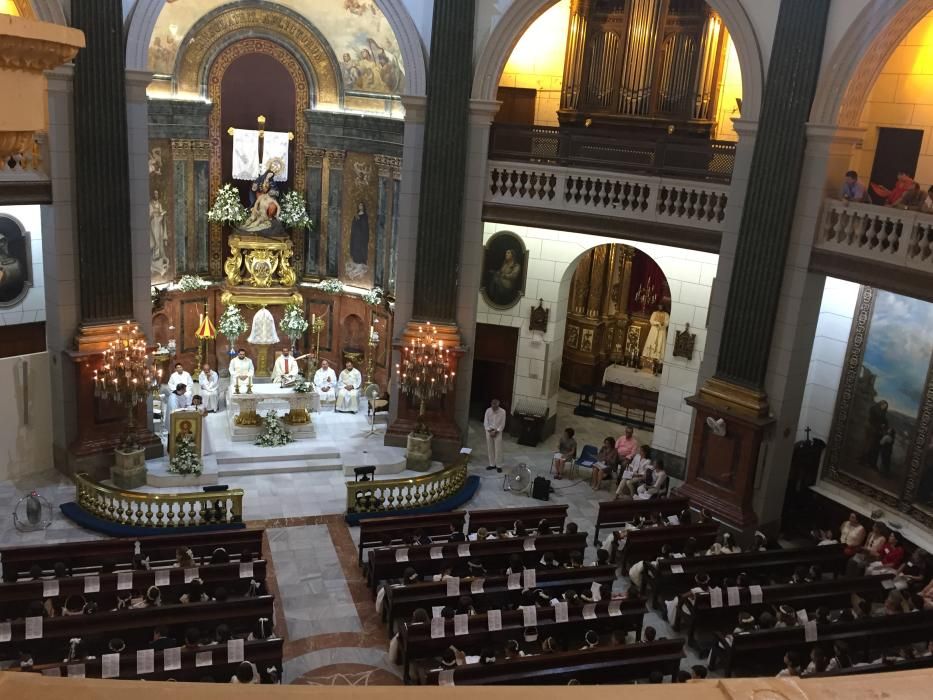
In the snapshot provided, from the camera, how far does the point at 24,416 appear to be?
656 inches

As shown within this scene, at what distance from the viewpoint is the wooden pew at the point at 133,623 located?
10.5 meters

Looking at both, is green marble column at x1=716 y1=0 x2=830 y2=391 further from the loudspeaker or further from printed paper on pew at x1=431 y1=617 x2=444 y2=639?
printed paper on pew at x1=431 y1=617 x2=444 y2=639

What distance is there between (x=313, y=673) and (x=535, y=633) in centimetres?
301

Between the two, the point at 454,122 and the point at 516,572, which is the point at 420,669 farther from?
the point at 454,122

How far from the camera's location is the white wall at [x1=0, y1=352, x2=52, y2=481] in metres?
16.4

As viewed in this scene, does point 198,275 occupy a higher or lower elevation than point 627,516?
higher

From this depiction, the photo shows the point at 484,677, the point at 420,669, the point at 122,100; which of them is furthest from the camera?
the point at 122,100

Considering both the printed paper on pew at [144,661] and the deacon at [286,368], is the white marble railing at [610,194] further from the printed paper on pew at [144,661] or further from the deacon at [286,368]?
the printed paper on pew at [144,661]

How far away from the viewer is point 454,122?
17844 millimetres

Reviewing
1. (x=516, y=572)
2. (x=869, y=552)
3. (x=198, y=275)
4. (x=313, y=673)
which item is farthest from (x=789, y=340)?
(x=198, y=275)

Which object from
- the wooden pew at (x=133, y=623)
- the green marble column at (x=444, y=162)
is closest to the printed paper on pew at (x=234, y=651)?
the wooden pew at (x=133, y=623)

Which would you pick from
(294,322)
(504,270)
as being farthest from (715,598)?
(294,322)

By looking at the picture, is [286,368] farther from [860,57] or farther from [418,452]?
[860,57]

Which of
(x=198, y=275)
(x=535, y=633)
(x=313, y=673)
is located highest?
(x=198, y=275)
